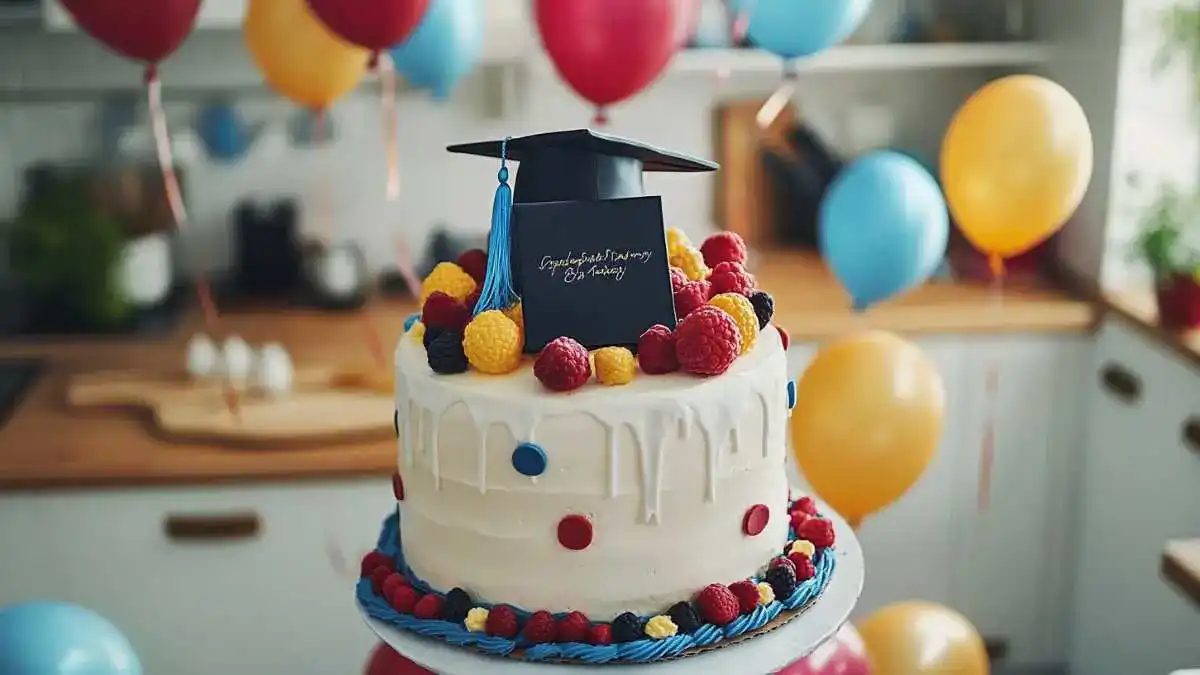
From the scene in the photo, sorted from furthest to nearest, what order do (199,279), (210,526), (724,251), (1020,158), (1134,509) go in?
(199,279) → (1134,509) → (210,526) → (1020,158) → (724,251)

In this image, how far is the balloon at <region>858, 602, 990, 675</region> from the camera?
6.53ft

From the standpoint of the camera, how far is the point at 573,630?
1334 mm

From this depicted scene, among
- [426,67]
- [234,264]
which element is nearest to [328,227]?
[234,264]

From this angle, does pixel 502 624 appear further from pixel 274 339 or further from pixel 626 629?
pixel 274 339

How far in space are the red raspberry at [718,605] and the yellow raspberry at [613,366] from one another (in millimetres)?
244

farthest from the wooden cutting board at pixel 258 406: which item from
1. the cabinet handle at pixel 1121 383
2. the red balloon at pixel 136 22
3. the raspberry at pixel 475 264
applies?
the cabinet handle at pixel 1121 383

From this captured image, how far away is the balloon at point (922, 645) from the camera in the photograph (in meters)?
1.99

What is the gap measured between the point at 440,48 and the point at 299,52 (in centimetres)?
24

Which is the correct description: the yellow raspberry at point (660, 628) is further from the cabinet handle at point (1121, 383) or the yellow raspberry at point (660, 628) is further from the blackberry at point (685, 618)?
the cabinet handle at point (1121, 383)

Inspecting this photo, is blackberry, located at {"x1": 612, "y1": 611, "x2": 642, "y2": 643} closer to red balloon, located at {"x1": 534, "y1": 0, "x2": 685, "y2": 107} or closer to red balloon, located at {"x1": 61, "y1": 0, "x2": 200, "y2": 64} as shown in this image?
red balloon, located at {"x1": 534, "y1": 0, "x2": 685, "y2": 107}

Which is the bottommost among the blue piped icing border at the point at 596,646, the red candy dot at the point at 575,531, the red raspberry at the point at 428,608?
the blue piped icing border at the point at 596,646

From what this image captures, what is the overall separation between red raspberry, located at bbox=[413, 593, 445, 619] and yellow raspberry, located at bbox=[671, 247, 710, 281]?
488 millimetres

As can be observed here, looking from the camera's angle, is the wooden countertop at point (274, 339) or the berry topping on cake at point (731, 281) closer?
the berry topping on cake at point (731, 281)

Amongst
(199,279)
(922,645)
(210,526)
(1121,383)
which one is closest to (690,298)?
(922,645)
